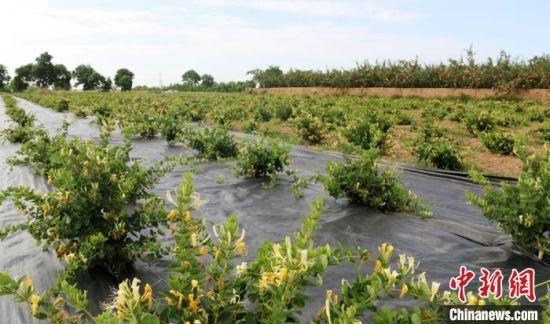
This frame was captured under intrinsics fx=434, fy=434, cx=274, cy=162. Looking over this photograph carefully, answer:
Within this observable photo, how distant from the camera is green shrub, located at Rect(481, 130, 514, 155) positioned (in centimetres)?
804

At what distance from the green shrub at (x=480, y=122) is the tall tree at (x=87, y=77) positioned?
75601 millimetres

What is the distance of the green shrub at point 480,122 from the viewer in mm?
9891

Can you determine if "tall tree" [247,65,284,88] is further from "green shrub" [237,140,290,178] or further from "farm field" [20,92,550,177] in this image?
"green shrub" [237,140,290,178]

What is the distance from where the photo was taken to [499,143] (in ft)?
26.7

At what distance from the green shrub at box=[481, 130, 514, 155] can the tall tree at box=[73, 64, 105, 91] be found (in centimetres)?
7706

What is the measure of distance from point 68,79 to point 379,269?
9049cm

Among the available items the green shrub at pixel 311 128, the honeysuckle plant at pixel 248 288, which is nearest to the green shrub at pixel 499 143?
the green shrub at pixel 311 128

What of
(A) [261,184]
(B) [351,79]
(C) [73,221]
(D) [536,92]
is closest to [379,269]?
(C) [73,221]

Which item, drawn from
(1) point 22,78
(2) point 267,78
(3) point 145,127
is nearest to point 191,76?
(1) point 22,78

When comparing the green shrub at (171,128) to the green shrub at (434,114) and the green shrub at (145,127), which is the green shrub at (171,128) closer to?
the green shrub at (145,127)

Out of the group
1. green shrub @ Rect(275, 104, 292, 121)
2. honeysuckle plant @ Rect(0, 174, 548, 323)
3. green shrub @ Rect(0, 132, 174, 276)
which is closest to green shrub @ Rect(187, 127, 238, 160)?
green shrub @ Rect(0, 132, 174, 276)

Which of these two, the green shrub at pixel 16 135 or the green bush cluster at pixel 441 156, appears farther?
the green shrub at pixel 16 135

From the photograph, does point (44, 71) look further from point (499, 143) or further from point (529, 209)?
point (529, 209)

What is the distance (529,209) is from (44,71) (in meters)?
87.5
